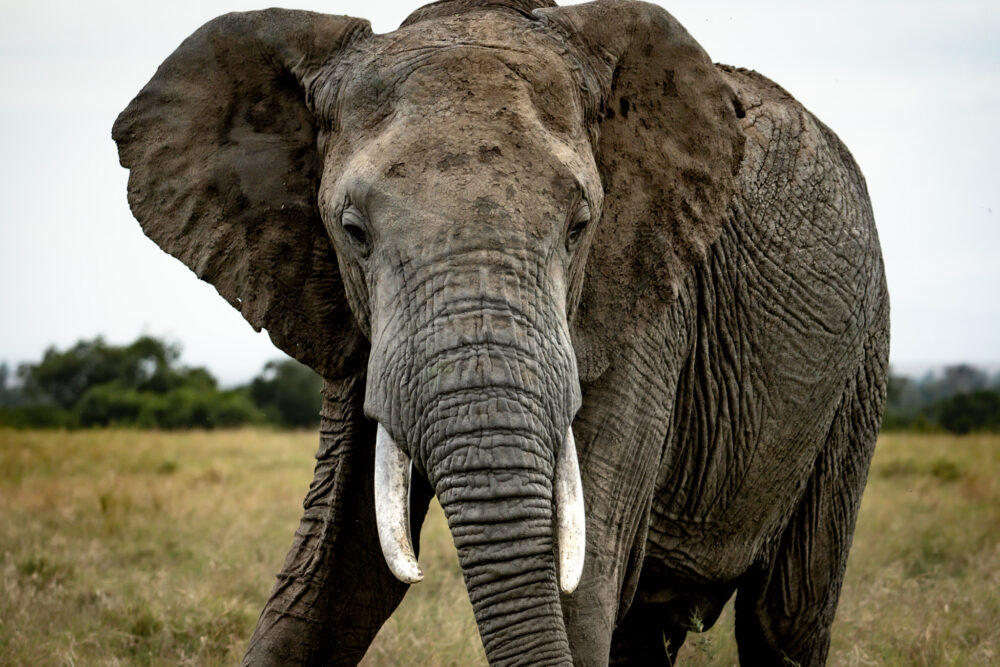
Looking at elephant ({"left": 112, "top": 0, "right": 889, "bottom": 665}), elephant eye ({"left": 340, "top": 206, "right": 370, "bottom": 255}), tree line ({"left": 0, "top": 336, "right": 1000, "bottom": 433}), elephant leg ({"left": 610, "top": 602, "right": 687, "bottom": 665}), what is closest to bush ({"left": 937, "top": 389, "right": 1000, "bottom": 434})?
tree line ({"left": 0, "top": 336, "right": 1000, "bottom": 433})

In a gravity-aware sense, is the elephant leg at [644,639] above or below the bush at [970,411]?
below

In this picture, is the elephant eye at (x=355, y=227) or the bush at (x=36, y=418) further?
the bush at (x=36, y=418)

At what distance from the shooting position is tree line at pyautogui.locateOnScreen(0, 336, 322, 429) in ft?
63.8

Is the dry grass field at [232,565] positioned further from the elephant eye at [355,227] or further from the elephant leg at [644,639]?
the elephant eye at [355,227]

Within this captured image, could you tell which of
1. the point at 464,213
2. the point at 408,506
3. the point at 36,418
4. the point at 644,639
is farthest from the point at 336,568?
the point at 36,418

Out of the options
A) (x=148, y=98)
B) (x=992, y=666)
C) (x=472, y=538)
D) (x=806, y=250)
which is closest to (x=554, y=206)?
(x=472, y=538)

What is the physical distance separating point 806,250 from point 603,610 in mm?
1550

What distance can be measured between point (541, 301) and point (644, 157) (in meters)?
0.86

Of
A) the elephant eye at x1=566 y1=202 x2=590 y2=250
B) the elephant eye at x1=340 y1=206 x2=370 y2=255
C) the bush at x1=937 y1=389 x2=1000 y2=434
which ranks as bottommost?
the elephant eye at x1=340 y1=206 x2=370 y2=255

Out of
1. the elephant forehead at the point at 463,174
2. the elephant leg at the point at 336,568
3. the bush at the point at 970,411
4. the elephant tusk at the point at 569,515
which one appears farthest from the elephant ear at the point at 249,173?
the bush at the point at 970,411

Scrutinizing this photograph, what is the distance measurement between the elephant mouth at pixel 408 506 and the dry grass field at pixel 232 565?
1.90 m

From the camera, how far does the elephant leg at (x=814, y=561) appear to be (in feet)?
16.9

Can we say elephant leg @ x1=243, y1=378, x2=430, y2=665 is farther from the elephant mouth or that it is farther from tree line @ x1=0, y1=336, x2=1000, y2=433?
tree line @ x1=0, y1=336, x2=1000, y2=433

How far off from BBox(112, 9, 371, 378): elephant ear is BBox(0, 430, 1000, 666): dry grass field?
1758 mm
